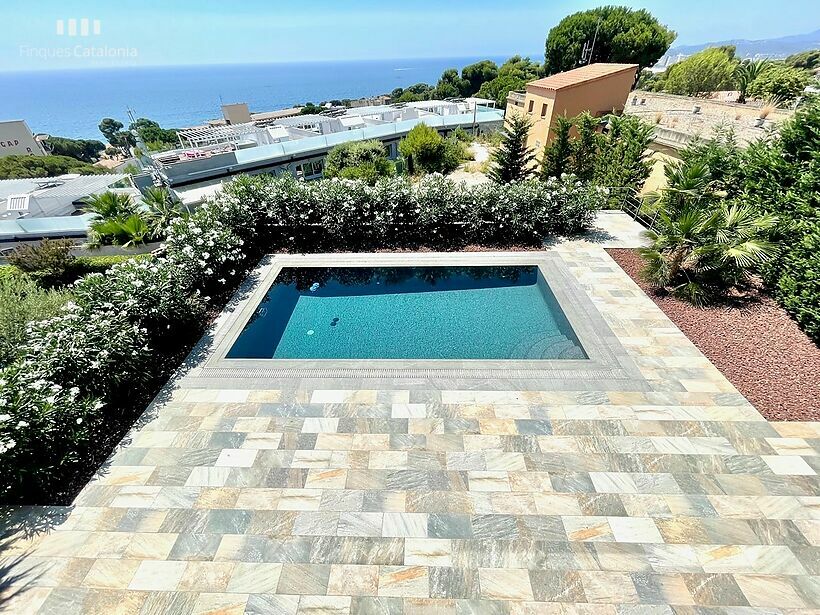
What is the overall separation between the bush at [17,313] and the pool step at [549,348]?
26.5 feet

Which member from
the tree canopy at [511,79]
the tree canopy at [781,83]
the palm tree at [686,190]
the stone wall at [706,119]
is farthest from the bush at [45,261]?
the tree canopy at [511,79]

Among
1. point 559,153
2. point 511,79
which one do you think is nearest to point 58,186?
point 559,153

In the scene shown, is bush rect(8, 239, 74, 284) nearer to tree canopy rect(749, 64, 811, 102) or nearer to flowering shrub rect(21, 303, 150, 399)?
flowering shrub rect(21, 303, 150, 399)

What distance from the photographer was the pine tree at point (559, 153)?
14742 mm

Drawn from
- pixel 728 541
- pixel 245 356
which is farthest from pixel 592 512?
pixel 245 356

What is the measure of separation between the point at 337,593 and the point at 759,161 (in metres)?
10.8

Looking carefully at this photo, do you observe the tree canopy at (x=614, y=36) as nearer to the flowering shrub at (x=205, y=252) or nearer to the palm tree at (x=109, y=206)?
the flowering shrub at (x=205, y=252)

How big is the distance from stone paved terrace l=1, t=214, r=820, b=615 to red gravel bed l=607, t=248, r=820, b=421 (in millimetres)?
381

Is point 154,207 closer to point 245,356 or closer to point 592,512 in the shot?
point 245,356

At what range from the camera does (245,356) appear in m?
6.67

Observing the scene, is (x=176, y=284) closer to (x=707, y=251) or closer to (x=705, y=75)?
(x=707, y=251)

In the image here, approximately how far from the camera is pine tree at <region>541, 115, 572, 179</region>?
14.7m

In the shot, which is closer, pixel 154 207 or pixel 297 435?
pixel 297 435

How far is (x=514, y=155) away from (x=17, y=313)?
51.3ft
